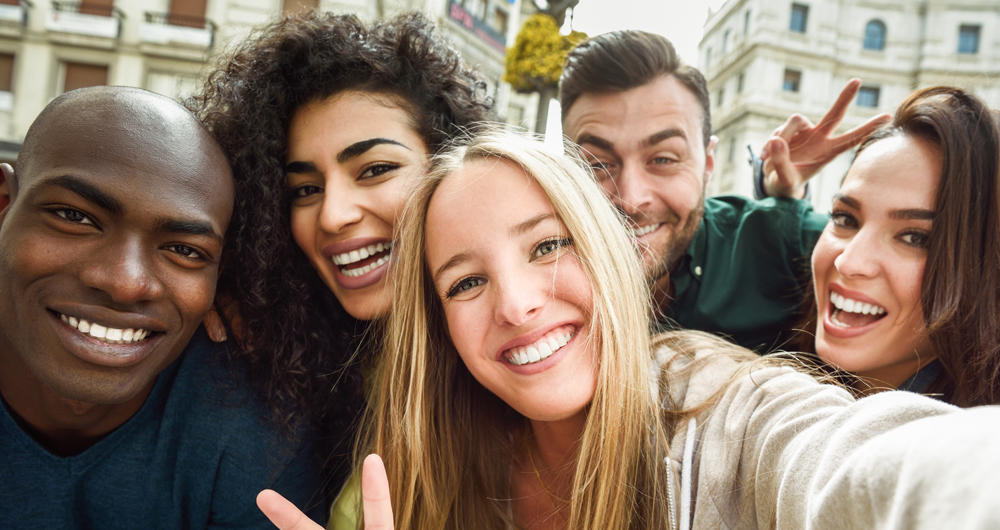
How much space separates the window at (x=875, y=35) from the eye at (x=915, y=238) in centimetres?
1775

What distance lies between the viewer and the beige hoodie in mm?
555

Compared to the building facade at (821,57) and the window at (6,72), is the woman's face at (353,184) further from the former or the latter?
the window at (6,72)

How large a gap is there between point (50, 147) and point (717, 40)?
670 inches

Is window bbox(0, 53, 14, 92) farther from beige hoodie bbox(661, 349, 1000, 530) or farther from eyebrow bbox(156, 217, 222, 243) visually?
beige hoodie bbox(661, 349, 1000, 530)

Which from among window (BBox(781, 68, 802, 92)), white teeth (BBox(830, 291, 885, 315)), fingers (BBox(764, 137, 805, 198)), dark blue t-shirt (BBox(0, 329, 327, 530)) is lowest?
dark blue t-shirt (BBox(0, 329, 327, 530))

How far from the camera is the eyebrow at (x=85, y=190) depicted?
4.59ft

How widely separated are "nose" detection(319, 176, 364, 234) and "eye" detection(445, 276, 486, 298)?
0.55 meters

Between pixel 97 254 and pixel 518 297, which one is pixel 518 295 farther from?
pixel 97 254

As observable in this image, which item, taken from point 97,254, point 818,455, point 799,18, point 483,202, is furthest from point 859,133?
point 799,18

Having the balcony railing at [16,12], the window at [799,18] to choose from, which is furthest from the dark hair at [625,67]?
the window at [799,18]

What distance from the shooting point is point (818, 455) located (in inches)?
37.6

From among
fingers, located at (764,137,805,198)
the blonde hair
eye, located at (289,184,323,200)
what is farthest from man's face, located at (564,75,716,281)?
eye, located at (289,184,323,200)

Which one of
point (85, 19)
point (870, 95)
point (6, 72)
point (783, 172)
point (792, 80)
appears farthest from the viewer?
point (870, 95)

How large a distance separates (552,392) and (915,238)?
1.30 metres
